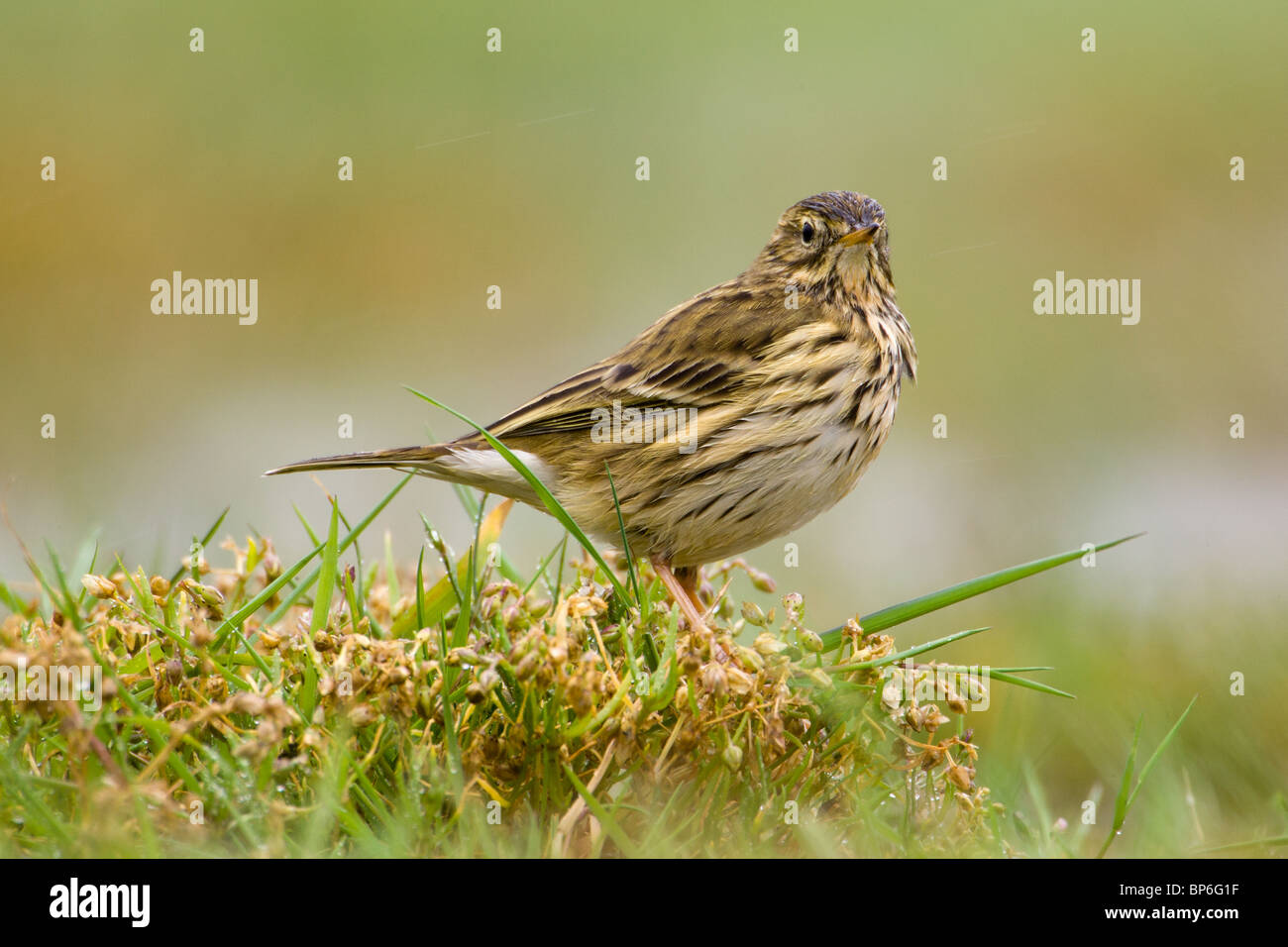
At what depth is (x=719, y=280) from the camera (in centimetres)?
1017

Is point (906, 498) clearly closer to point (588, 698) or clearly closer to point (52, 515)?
point (52, 515)

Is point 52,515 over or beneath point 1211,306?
beneath

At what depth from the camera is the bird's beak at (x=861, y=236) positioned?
465 centimetres

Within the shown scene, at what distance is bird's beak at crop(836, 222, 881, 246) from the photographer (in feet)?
15.3

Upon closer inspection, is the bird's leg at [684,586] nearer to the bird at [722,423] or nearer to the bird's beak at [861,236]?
the bird at [722,423]

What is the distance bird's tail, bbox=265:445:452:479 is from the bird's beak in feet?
5.48

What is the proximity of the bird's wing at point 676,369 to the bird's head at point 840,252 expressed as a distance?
0.16 metres

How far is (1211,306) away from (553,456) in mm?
8350

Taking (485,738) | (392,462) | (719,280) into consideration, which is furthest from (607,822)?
(719,280)

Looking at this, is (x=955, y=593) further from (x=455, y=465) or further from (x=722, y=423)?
(x=455, y=465)

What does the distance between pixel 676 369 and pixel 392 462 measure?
1033 mm

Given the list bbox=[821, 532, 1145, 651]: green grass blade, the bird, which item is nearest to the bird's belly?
the bird

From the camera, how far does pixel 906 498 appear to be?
864 centimetres
